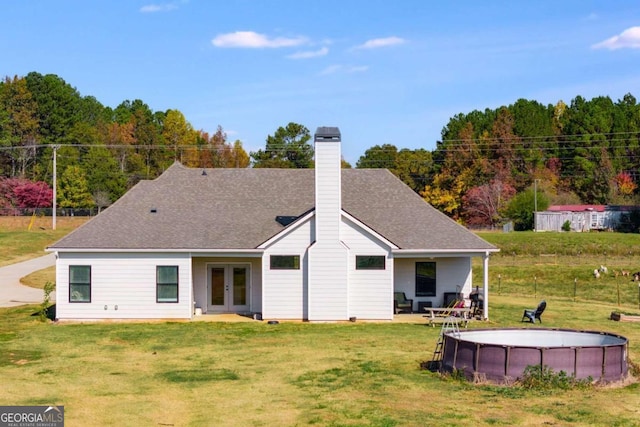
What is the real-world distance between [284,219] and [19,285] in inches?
780

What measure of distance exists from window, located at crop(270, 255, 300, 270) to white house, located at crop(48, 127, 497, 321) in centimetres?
4

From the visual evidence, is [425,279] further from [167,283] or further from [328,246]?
[167,283]

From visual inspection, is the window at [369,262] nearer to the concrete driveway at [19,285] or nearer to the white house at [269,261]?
the white house at [269,261]

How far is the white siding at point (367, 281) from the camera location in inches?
1192

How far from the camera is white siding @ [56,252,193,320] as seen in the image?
3048 centimetres

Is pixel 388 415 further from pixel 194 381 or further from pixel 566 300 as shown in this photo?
pixel 566 300

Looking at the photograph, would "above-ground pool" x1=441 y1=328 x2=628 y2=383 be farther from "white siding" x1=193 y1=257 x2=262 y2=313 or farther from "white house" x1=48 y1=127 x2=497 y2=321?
"white siding" x1=193 y1=257 x2=262 y2=313

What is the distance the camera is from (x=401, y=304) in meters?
32.3

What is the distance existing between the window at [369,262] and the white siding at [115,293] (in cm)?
660

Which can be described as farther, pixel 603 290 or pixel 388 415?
pixel 603 290

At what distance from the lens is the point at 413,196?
34969 millimetres

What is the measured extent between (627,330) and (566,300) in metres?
11.4

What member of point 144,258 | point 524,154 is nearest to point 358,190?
point 144,258

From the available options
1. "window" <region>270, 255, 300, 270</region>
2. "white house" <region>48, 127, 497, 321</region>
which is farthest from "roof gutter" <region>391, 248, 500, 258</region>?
"window" <region>270, 255, 300, 270</region>
